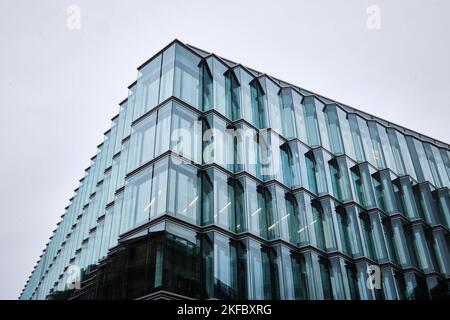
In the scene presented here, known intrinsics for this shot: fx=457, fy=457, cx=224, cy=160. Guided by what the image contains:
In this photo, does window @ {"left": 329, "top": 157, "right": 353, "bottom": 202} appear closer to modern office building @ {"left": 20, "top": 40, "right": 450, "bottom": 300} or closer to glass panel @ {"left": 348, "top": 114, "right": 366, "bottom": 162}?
modern office building @ {"left": 20, "top": 40, "right": 450, "bottom": 300}

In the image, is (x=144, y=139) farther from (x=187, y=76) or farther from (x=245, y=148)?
(x=245, y=148)

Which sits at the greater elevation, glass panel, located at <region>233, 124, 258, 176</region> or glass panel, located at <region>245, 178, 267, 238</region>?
glass panel, located at <region>233, 124, 258, 176</region>

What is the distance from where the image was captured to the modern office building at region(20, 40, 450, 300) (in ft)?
66.5

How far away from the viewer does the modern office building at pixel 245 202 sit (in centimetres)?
2028

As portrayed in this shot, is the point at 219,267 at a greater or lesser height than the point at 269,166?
lesser

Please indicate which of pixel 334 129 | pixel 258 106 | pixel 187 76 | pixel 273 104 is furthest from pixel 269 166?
pixel 334 129

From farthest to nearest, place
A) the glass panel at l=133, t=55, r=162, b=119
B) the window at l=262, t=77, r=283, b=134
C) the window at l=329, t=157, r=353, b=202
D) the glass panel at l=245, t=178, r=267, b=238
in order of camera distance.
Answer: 1. the window at l=329, t=157, r=353, b=202
2. the window at l=262, t=77, r=283, b=134
3. the glass panel at l=133, t=55, r=162, b=119
4. the glass panel at l=245, t=178, r=267, b=238

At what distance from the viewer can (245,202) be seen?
23016 mm

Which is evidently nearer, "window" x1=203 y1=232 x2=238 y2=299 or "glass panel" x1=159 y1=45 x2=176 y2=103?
"window" x1=203 y1=232 x2=238 y2=299

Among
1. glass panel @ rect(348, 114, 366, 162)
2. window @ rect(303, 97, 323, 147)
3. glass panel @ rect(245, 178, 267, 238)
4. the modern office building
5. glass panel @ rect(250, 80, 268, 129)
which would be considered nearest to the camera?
the modern office building

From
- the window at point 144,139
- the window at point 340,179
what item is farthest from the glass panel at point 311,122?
the window at point 144,139

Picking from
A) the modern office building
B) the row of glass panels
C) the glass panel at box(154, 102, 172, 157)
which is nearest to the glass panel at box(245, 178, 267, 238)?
the modern office building

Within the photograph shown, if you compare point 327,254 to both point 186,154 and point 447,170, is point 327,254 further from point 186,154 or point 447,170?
point 447,170
